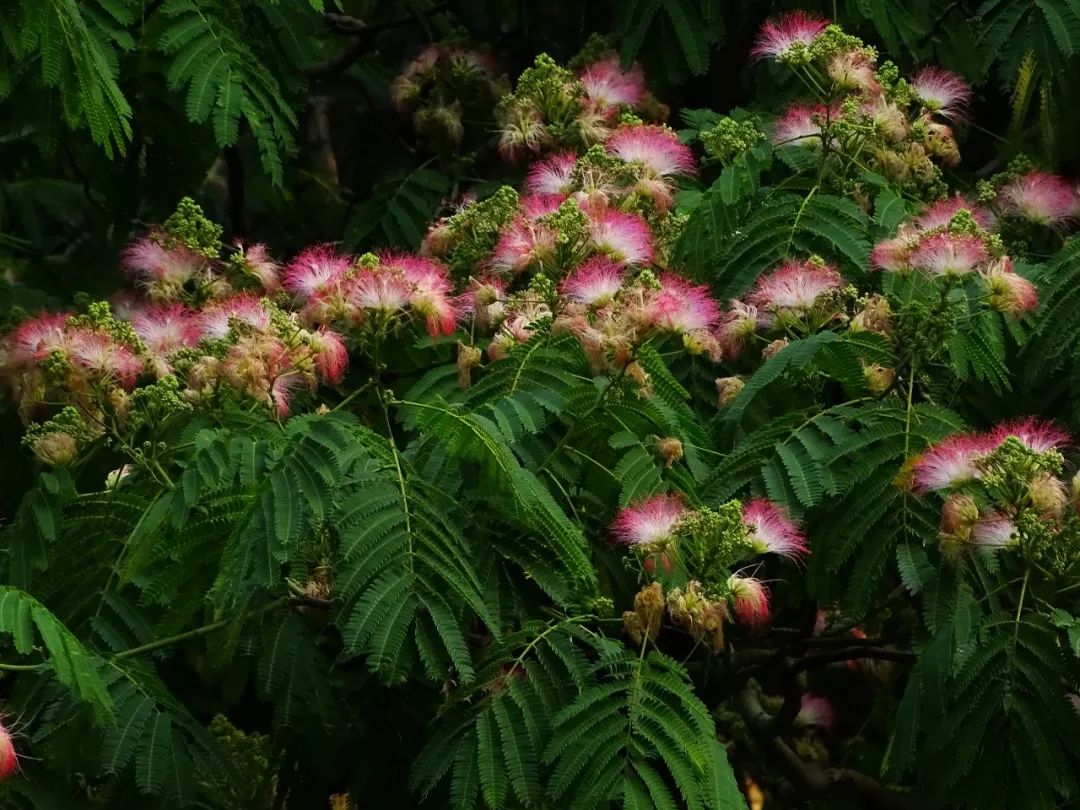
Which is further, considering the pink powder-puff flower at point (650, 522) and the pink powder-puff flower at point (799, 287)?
the pink powder-puff flower at point (799, 287)

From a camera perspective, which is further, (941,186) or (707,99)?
(707,99)

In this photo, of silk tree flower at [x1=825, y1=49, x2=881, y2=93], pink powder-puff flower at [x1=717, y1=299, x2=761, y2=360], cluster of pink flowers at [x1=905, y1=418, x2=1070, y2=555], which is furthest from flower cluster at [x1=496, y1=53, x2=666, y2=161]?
cluster of pink flowers at [x1=905, y1=418, x2=1070, y2=555]

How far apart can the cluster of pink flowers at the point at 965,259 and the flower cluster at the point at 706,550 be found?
0.91 meters

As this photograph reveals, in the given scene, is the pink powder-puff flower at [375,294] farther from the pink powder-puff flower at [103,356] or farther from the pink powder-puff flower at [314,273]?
the pink powder-puff flower at [103,356]

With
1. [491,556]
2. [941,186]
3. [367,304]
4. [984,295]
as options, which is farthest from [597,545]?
[941,186]

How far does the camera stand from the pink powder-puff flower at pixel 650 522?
16.0 ft

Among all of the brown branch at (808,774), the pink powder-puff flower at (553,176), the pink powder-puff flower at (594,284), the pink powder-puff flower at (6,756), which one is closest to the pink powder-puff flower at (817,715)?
the brown branch at (808,774)

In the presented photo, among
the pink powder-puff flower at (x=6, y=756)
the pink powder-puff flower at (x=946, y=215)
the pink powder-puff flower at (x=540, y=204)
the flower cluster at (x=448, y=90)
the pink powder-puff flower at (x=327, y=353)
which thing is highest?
the flower cluster at (x=448, y=90)

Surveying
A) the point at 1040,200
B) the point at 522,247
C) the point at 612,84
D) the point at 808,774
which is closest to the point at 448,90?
the point at 612,84

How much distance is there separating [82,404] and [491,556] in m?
1.12

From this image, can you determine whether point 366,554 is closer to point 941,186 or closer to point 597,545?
point 597,545

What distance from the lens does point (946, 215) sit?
592 centimetres

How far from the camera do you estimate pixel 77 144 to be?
26.1ft

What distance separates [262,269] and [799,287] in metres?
1.59
